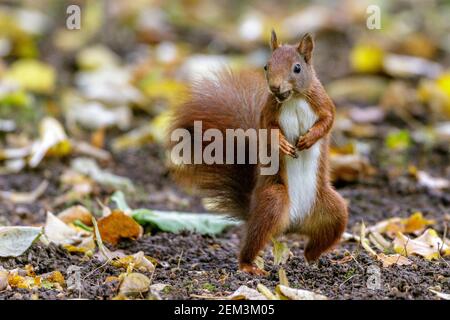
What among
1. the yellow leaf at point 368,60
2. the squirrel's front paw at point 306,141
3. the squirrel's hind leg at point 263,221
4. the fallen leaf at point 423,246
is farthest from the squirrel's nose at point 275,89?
the yellow leaf at point 368,60

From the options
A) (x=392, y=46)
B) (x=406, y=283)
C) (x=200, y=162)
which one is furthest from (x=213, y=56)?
(x=406, y=283)

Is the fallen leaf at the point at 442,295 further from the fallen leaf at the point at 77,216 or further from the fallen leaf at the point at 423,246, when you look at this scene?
the fallen leaf at the point at 77,216

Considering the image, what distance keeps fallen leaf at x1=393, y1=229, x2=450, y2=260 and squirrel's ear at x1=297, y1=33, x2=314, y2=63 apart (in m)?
0.95

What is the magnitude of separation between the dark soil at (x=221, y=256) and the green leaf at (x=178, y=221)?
0.21 ft

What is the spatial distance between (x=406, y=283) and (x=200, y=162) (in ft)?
3.89

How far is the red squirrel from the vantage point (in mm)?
3643

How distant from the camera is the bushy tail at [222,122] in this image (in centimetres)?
404

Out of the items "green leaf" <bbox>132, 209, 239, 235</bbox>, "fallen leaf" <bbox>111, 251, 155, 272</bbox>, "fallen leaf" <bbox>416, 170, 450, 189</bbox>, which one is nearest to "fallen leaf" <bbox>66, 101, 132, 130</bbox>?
"green leaf" <bbox>132, 209, 239, 235</bbox>

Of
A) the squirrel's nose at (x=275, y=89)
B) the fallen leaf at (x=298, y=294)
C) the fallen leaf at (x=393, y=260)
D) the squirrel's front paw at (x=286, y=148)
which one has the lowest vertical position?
the fallen leaf at (x=298, y=294)

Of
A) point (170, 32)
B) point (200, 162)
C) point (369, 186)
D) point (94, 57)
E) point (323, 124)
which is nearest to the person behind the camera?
point (323, 124)

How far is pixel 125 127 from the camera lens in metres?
6.87

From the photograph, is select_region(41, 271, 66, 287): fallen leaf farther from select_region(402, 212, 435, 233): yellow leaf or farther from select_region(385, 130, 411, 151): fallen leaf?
select_region(385, 130, 411, 151): fallen leaf

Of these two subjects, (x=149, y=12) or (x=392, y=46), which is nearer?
(x=392, y=46)
